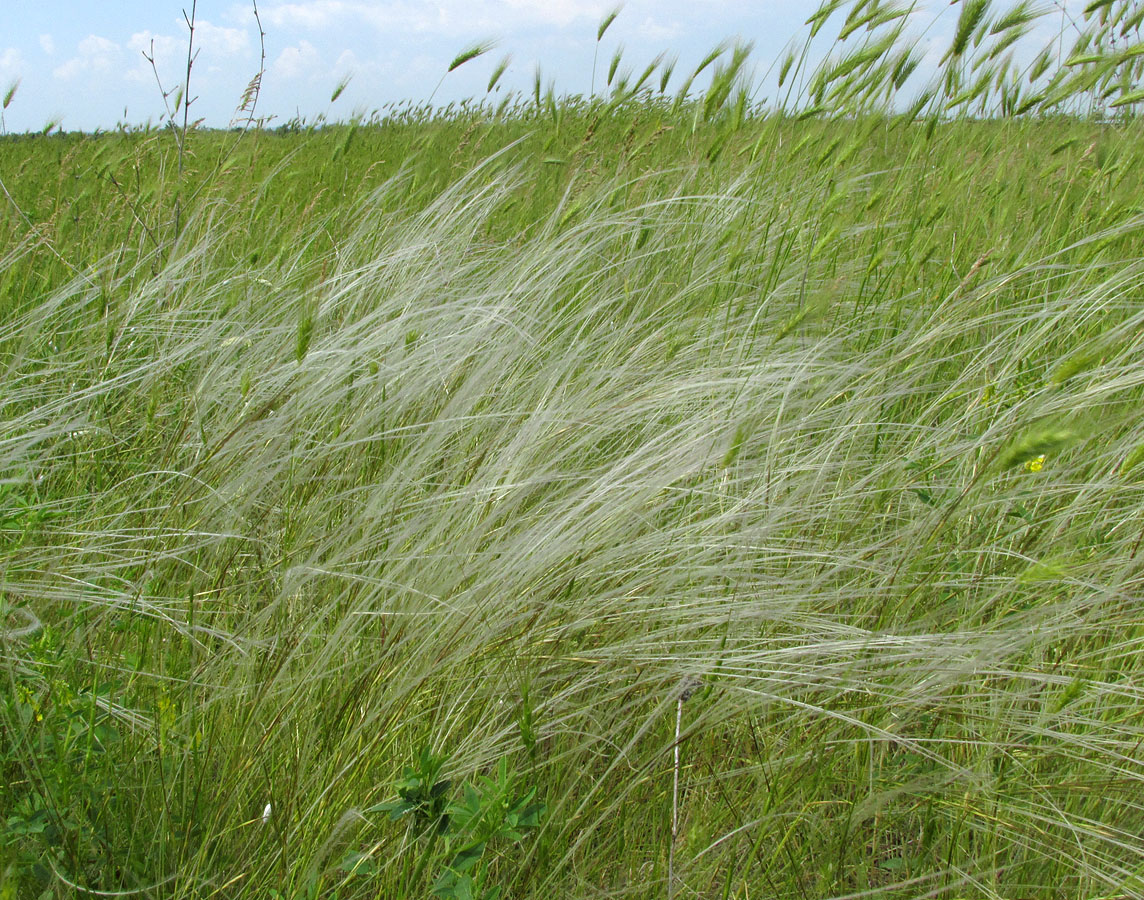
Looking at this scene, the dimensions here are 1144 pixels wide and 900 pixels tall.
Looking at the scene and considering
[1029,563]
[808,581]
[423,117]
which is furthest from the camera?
[423,117]

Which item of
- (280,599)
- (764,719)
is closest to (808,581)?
(764,719)

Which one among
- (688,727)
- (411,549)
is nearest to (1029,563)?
(688,727)

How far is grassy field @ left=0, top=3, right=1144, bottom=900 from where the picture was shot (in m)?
0.87

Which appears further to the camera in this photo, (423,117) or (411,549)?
(423,117)

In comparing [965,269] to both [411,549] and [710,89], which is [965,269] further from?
[411,549]

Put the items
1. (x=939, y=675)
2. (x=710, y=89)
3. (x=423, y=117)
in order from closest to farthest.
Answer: (x=939, y=675)
(x=710, y=89)
(x=423, y=117)

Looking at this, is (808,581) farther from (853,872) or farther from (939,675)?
(853,872)

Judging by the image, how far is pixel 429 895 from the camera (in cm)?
85

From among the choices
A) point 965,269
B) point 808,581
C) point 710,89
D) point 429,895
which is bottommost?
point 429,895

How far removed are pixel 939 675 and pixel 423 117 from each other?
7.09 metres

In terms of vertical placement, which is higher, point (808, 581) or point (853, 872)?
→ point (808, 581)

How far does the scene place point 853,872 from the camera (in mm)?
905

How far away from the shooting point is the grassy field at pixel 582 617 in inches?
34.4

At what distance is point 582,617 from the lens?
1.04 meters
